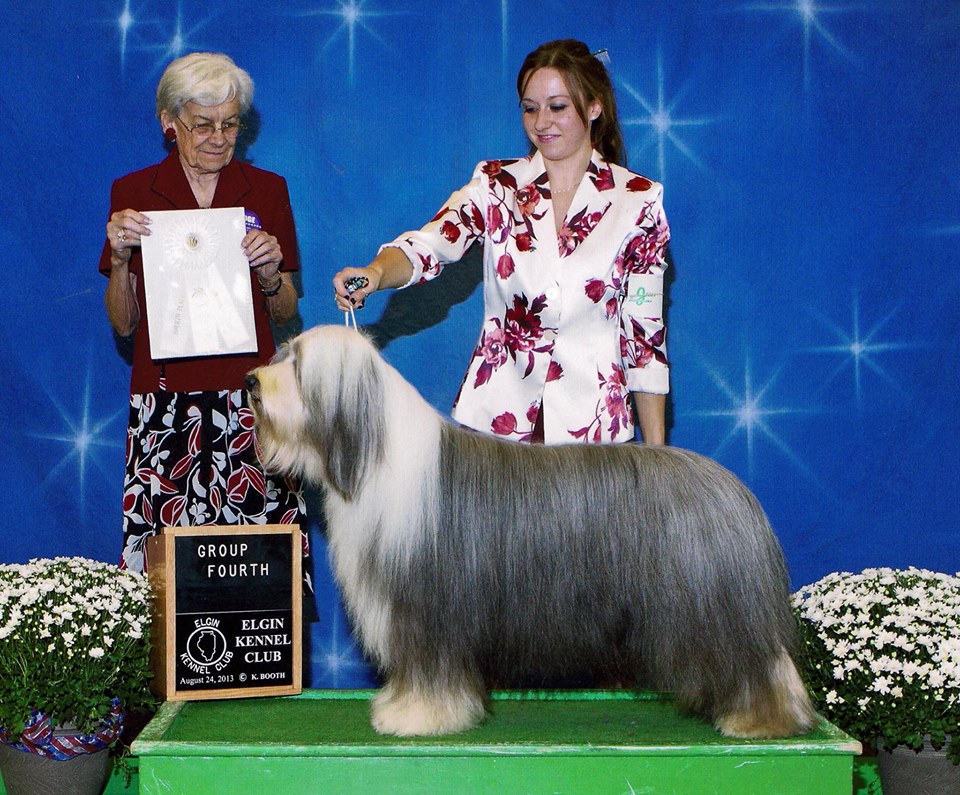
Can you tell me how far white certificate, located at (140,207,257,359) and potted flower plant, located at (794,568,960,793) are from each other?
177 centimetres

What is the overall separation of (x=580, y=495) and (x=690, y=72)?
1888 millimetres

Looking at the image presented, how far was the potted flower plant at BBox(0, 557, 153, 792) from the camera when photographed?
2787 millimetres

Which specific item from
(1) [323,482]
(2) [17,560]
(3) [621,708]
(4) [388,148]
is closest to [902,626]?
(3) [621,708]

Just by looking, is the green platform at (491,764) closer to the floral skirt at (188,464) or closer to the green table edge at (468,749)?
the green table edge at (468,749)

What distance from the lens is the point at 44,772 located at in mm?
2904

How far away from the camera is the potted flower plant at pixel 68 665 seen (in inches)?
110

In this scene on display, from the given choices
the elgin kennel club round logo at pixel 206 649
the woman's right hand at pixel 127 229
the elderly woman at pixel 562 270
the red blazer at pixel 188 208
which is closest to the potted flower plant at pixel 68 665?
the elgin kennel club round logo at pixel 206 649

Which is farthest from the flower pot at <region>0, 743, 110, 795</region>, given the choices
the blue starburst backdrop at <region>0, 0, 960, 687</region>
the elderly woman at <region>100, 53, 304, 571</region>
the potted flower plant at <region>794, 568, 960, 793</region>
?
the potted flower plant at <region>794, 568, 960, 793</region>

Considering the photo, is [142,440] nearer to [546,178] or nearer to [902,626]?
[546,178]

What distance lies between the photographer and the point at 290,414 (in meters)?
2.34

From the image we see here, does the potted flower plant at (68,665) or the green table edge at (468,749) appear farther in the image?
the potted flower plant at (68,665)

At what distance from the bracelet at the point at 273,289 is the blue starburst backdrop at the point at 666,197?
0.54 metres

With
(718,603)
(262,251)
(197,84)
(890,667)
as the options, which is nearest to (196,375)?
(262,251)

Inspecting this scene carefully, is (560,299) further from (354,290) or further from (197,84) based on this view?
(197,84)
